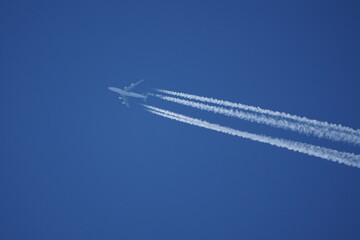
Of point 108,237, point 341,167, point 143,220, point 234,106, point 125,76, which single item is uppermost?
point 125,76

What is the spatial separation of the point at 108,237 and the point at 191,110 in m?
17.2

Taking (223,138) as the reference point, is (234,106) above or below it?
below

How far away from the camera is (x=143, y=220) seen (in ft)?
132

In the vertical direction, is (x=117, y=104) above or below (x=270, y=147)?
above

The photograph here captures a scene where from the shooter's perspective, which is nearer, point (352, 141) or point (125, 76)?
point (352, 141)

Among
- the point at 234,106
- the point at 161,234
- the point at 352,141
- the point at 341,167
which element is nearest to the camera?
the point at 352,141

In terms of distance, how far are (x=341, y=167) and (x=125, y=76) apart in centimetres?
3063

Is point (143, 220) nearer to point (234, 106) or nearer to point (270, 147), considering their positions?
point (270, 147)

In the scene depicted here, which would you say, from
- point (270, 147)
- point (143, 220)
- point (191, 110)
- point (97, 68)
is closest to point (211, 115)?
point (191, 110)

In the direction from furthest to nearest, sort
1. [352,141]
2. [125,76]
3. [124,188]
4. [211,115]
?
1. [125,76]
2. [124,188]
3. [211,115]
4. [352,141]

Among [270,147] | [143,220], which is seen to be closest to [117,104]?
[143,220]

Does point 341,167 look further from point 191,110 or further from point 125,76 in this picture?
point 125,76

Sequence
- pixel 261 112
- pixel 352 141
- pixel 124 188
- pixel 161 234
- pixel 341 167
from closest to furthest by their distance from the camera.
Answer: pixel 352 141 < pixel 261 112 < pixel 341 167 < pixel 161 234 < pixel 124 188

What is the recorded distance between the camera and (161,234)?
3809cm
